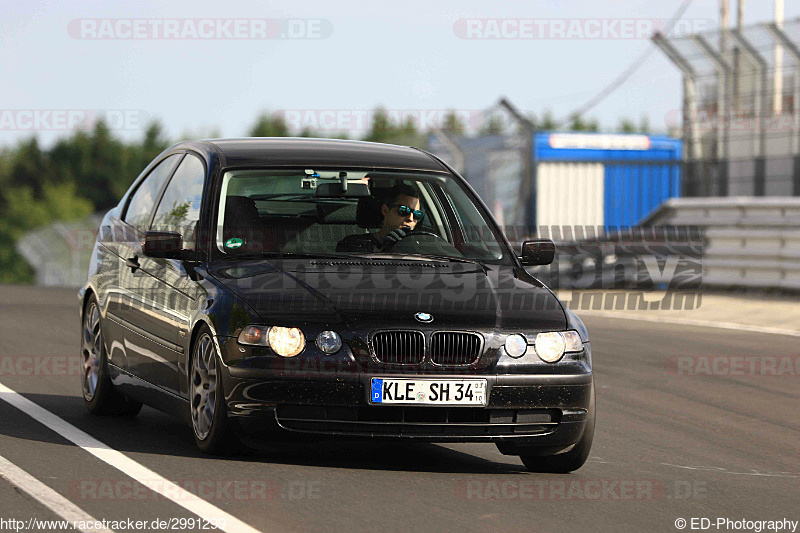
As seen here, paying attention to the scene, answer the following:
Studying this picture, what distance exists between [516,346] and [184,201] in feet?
7.83

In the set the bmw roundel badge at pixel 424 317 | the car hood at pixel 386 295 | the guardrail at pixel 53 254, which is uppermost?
the car hood at pixel 386 295

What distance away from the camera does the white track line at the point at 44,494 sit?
5648 mm

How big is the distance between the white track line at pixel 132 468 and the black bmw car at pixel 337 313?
0.38 meters

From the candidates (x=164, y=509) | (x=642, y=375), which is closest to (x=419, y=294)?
(x=164, y=509)

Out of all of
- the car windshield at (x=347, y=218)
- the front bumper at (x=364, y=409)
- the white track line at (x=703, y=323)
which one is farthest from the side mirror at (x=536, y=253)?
the white track line at (x=703, y=323)

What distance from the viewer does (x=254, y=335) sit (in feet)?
22.0

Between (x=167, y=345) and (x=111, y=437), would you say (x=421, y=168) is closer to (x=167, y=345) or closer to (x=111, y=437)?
(x=167, y=345)

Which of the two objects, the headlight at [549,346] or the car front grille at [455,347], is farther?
the headlight at [549,346]

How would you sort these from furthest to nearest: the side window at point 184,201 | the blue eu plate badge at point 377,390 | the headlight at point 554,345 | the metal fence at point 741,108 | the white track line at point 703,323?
the metal fence at point 741,108 < the white track line at point 703,323 < the side window at point 184,201 < the headlight at point 554,345 < the blue eu plate badge at point 377,390

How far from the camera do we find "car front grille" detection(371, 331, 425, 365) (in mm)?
6684

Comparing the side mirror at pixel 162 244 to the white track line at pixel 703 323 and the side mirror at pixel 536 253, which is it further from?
the white track line at pixel 703 323

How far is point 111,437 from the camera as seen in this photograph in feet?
25.7

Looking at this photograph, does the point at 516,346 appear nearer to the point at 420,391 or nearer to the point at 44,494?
the point at 420,391

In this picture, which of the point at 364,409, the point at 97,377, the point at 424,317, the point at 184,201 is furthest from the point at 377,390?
the point at 97,377
